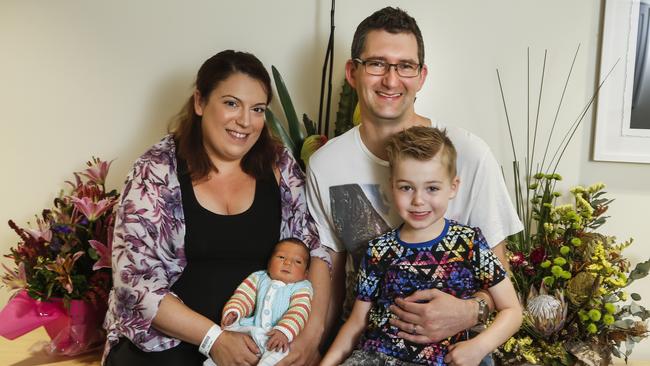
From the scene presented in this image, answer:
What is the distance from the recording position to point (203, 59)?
7.89ft

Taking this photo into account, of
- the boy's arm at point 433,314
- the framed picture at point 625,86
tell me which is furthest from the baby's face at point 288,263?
the framed picture at point 625,86

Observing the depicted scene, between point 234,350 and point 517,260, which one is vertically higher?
point 517,260

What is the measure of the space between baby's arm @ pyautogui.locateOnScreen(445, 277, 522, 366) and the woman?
0.60 meters

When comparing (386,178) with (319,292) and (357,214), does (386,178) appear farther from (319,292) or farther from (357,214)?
(319,292)

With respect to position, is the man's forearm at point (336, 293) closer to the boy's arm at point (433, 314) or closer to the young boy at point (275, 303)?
the young boy at point (275, 303)

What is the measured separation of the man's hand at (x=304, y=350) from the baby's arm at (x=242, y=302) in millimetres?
184

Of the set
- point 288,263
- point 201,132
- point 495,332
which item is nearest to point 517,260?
point 495,332

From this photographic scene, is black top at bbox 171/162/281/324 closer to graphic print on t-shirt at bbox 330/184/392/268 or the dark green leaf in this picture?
graphic print on t-shirt at bbox 330/184/392/268

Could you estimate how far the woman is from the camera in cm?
168

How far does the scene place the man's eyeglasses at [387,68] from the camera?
5.67 ft

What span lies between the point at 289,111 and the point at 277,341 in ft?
3.22

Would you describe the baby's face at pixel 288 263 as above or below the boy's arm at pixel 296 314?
above

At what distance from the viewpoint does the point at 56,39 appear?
2.45 metres

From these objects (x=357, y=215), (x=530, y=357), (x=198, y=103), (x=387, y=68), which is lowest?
(x=530, y=357)
